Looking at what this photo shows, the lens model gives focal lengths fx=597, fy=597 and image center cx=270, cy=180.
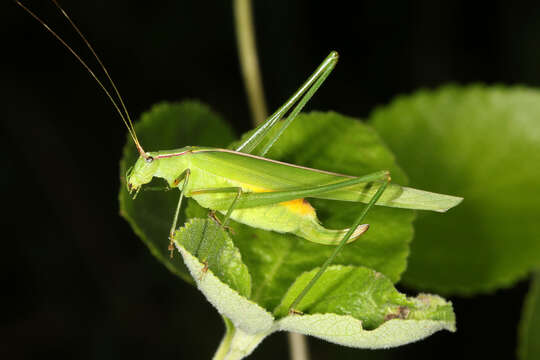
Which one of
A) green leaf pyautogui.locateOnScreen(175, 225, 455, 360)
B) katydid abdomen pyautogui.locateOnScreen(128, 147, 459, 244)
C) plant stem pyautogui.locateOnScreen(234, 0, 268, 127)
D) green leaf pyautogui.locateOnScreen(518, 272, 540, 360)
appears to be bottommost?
green leaf pyautogui.locateOnScreen(518, 272, 540, 360)

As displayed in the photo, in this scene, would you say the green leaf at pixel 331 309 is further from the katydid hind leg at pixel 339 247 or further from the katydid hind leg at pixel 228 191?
the katydid hind leg at pixel 228 191

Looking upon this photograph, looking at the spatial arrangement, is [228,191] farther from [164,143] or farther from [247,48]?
[247,48]

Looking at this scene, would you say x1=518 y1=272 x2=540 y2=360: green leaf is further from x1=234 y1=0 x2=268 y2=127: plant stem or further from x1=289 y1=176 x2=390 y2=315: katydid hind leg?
x1=234 y1=0 x2=268 y2=127: plant stem

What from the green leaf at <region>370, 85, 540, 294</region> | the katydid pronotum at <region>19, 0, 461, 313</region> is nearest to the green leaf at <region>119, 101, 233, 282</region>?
the katydid pronotum at <region>19, 0, 461, 313</region>

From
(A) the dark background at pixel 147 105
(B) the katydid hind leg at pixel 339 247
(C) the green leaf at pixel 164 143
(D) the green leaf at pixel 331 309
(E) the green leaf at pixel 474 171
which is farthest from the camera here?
(A) the dark background at pixel 147 105

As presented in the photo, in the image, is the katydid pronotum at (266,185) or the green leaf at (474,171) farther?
the green leaf at (474,171)

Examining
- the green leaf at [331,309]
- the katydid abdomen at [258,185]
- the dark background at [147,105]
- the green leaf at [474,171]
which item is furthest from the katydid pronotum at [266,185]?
the dark background at [147,105]
